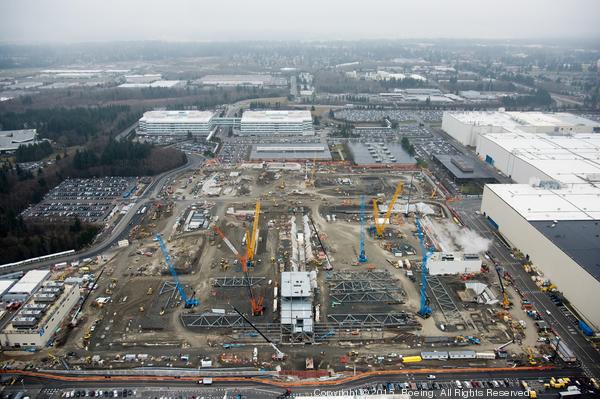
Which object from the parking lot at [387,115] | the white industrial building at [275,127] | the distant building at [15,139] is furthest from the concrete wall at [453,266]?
the distant building at [15,139]

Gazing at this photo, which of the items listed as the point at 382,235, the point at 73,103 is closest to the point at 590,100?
the point at 382,235

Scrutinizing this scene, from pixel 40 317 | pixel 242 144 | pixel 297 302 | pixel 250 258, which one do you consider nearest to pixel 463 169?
pixel 250 258

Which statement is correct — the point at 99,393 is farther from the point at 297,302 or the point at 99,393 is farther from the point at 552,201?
the point at 552,201

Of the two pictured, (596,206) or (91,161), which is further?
(91,161)

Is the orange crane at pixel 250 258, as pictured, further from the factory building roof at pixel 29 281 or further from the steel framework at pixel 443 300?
the factory building roof at pixel 29 281

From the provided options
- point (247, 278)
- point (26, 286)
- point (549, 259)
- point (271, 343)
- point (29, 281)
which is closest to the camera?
point (271, 343)

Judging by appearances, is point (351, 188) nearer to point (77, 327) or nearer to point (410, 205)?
point (410, 205)
